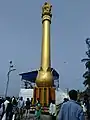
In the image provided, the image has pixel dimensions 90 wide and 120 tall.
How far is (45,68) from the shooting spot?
2330cm

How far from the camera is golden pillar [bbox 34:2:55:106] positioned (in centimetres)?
2228

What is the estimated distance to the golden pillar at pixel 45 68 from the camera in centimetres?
2228

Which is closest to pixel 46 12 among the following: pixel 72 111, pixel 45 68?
pixel 45 68

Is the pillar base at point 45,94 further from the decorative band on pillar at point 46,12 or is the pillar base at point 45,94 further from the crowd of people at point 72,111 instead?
the crowd of people at point 72,111

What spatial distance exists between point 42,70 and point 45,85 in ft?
5.32

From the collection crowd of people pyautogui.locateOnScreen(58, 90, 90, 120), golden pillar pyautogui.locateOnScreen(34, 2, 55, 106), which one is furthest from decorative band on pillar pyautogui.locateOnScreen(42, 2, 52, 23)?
crowd of people pyautogui.locateOnScreen(58, 90, 90, 120)

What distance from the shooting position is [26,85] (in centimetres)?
3684

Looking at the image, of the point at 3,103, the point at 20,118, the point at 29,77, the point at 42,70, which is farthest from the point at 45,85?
the point at 29,77

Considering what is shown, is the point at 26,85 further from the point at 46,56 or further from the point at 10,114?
the point at 10,114

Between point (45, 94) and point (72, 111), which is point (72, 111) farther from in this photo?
point (45, 94)

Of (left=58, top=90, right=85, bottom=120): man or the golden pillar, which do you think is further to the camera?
the golden pillar

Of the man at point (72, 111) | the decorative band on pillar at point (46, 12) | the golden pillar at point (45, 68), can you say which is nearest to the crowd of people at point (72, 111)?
the man at point (72, 111)

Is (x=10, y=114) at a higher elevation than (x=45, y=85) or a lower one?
A: lower

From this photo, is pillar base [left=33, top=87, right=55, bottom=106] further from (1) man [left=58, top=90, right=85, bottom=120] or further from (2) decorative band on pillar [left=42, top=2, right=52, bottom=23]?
(1) man [left=58, top=90, right=85, bottom=120]
